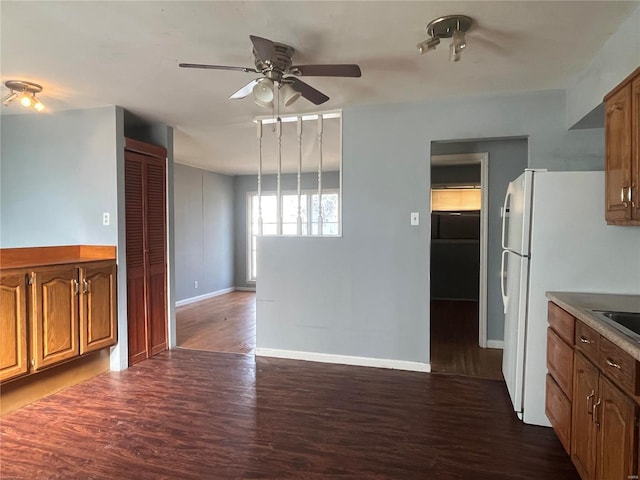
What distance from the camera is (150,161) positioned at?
146 inches

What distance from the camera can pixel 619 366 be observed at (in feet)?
4.71

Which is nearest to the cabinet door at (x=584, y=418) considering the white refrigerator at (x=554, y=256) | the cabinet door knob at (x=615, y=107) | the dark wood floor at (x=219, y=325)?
the white refrigerator at (x=554, y=256)

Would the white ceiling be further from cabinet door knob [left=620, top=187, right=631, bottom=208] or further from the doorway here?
the doorway

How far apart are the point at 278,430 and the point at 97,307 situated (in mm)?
1891

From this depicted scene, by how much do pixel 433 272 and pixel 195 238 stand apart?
420 centimetres

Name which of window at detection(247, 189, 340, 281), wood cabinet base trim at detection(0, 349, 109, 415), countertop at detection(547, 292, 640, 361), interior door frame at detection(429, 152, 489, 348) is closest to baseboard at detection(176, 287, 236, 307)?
window at detection(247, 189, 340, 281)

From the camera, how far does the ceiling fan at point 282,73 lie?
2.04m

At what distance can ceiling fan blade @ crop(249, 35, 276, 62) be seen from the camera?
1.79 metres

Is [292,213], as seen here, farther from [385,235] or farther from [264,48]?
[264,48]

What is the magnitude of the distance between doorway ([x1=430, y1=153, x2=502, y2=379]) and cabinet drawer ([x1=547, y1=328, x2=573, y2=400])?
1.54m

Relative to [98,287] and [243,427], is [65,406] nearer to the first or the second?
[98,287]

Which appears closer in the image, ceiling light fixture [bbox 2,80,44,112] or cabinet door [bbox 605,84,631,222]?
cabinet door [bbox 605,84,631,222]

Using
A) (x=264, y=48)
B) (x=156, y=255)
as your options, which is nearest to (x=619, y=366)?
(x=264, y=48)

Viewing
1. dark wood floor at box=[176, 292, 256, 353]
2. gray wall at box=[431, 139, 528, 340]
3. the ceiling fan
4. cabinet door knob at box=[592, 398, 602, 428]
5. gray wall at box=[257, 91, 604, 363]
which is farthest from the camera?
dark wood floor at box=[176, 292, 256, 353]
